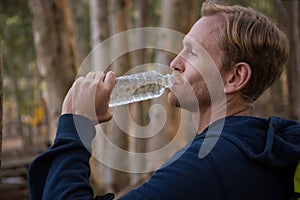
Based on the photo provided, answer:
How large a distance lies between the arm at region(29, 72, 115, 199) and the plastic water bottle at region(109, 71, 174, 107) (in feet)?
1.17

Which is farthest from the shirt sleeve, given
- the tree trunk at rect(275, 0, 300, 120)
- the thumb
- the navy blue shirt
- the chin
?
the tree trunk at rect(275, 0, 300, 120)

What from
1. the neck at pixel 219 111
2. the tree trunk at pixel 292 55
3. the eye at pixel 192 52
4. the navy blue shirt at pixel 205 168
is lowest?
the tree trunk at pixel 292 55

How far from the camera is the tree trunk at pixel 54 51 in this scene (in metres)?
7.45

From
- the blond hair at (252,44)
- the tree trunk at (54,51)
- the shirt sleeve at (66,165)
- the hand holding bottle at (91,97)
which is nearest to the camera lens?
the shirt sleeve at (66,165)

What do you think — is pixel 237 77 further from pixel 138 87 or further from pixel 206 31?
pixel 138 87

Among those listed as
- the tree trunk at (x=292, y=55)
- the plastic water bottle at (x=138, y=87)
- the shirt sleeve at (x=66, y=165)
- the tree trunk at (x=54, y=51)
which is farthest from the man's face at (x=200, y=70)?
the tree trunk at (x=54, y=51)

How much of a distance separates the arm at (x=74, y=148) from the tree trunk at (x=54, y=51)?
5.63 m

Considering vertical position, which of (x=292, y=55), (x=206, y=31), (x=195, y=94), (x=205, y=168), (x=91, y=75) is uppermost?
(x=206, y=31)

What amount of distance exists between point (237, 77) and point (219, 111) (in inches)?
5.5

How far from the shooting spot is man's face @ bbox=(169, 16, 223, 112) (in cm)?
197

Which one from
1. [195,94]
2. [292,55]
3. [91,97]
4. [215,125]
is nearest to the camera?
[91,97]

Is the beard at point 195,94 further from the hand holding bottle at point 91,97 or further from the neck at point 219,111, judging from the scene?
the hand holding bottle at point 91,97

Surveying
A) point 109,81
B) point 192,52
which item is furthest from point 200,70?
point 109,81

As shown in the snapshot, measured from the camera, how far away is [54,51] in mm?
7598
